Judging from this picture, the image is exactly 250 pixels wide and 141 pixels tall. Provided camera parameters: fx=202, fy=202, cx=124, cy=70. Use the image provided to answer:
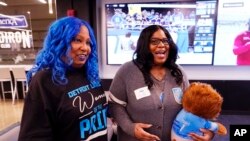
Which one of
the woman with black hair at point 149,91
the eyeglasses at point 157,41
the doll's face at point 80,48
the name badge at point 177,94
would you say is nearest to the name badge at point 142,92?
the woman with black hair at point 149,91

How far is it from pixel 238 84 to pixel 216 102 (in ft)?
9.77

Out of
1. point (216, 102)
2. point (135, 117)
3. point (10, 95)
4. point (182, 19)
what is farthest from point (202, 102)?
point (10, 95)

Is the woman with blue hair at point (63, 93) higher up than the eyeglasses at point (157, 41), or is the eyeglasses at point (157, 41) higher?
the eyeglasses at point (157, 41)

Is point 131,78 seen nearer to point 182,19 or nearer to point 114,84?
point 114,84

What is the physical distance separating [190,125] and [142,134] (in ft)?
0.88

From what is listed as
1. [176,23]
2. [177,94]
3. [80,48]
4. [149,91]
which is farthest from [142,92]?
[176,23]

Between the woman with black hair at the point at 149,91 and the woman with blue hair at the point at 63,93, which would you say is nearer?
the woman with blue hair at the point at 63,93

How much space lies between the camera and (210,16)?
3523mm

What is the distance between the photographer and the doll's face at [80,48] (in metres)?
0.95

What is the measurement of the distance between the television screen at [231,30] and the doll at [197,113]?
113 inches

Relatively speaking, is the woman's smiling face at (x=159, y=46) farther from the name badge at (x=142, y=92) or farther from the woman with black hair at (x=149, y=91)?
the name badge at (x=142, y=92)

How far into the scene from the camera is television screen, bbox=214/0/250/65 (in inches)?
137

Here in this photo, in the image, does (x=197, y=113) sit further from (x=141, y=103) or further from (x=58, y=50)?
(x=58, y=50)

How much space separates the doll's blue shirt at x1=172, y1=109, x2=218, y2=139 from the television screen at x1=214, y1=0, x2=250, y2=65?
2.90 meters
